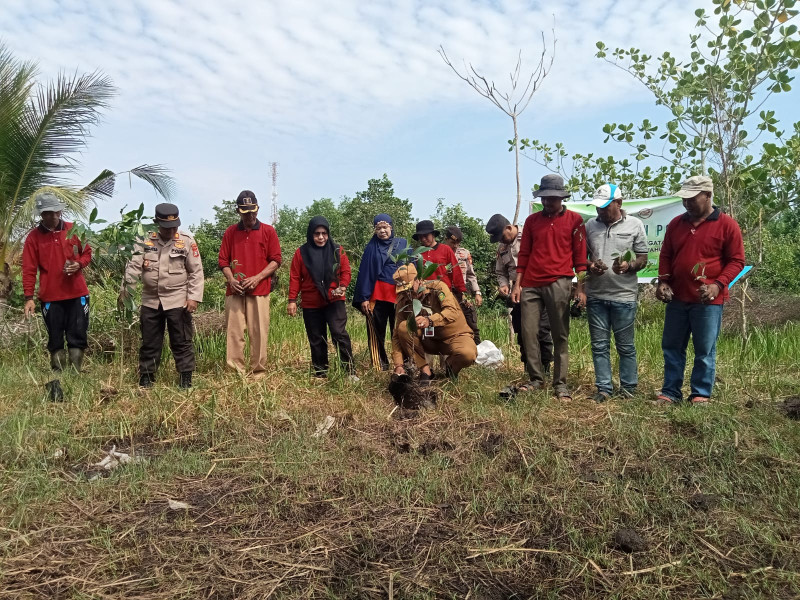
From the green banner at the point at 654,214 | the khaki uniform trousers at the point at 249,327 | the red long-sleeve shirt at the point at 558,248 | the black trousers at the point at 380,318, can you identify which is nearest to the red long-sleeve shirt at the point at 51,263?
the khaki uniform trousers at the point at 249,327

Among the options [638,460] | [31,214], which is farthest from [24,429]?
[31,214]

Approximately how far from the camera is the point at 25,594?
253 centimetres

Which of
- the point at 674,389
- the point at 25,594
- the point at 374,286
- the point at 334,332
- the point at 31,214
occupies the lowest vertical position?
the point at 25,594

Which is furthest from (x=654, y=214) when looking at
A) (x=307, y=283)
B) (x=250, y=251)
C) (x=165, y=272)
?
(x=165, y=272)

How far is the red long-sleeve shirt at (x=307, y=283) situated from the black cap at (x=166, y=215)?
115cm

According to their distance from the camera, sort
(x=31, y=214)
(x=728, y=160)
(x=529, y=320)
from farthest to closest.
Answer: (x=31, y=214) → (x=728, y=160) → (x=529, y=320)

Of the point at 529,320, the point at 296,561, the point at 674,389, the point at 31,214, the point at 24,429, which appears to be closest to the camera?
the point at 296,561

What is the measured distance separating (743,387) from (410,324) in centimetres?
299

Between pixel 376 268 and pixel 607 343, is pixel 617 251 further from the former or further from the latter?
pixel 376 268

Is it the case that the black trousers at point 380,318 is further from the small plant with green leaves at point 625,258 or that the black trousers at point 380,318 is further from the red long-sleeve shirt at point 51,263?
the red long-sleeve shirt at point 51,263

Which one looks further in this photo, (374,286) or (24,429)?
(374,286)

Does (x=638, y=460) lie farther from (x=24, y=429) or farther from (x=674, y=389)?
(x=24, y=429)

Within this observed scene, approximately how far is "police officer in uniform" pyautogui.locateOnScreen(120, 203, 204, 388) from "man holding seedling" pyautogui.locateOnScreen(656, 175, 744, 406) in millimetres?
4115

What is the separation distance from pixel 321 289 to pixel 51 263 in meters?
2.54
